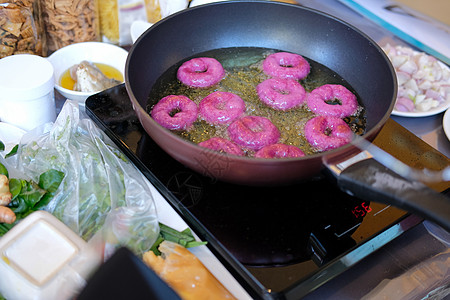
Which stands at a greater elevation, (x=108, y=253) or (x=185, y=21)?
(x=185, y=21)

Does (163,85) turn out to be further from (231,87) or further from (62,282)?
(62,282)

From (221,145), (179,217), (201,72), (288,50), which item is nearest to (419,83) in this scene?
(288,50)

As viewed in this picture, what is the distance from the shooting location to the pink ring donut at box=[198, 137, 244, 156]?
38.0 inches

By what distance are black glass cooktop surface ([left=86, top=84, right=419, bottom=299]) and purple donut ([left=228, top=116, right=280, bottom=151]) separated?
4.6 inches

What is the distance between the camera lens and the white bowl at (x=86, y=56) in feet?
4.51

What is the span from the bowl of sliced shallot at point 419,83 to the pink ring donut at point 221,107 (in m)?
0.59

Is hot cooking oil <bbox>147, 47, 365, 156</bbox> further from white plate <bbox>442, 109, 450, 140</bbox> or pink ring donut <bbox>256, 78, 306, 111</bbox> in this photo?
white plate <bbox>442, 109, 450, 140</bbox>

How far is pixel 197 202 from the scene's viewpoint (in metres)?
0.93

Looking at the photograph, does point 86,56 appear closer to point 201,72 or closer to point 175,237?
point 201,72

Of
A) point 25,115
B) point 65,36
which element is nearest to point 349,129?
point 25,115

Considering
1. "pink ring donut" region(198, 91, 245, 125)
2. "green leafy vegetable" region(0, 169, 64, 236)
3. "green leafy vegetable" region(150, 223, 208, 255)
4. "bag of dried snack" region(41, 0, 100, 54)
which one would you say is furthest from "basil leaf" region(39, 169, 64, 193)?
"bag of dried snack" region(41, 0, 100, 54)

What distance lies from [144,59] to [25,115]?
349 mm

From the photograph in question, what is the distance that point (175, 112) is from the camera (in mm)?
1112

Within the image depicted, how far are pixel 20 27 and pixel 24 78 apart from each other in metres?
0.30
